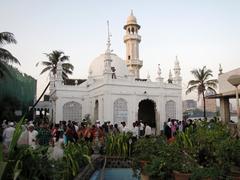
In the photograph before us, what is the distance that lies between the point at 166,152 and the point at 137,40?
107 ft

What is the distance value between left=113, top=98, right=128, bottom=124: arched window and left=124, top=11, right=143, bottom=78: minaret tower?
15.0m

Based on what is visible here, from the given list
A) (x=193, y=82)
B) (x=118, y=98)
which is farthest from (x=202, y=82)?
(x=118, y=98)

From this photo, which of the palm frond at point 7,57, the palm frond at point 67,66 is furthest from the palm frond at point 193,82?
the palm frond at point 7,57

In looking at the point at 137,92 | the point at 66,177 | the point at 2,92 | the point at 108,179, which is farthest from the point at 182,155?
the point at 2,92

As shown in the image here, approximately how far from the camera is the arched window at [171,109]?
81.8 ft

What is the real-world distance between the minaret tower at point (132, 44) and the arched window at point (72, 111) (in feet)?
42.2

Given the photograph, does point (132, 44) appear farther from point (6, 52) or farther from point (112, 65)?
point (6, 52)

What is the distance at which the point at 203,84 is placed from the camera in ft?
116

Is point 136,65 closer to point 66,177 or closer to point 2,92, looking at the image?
point 2,92

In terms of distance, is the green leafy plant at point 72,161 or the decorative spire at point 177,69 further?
the decorative spire at point 177,69

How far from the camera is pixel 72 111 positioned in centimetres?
2572

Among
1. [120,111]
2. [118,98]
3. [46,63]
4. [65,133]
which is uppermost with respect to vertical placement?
[46,63]

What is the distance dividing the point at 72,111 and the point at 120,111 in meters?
5.43

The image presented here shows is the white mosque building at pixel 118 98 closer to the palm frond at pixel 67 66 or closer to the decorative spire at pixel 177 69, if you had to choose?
the decorative spire at pixel 177 69
